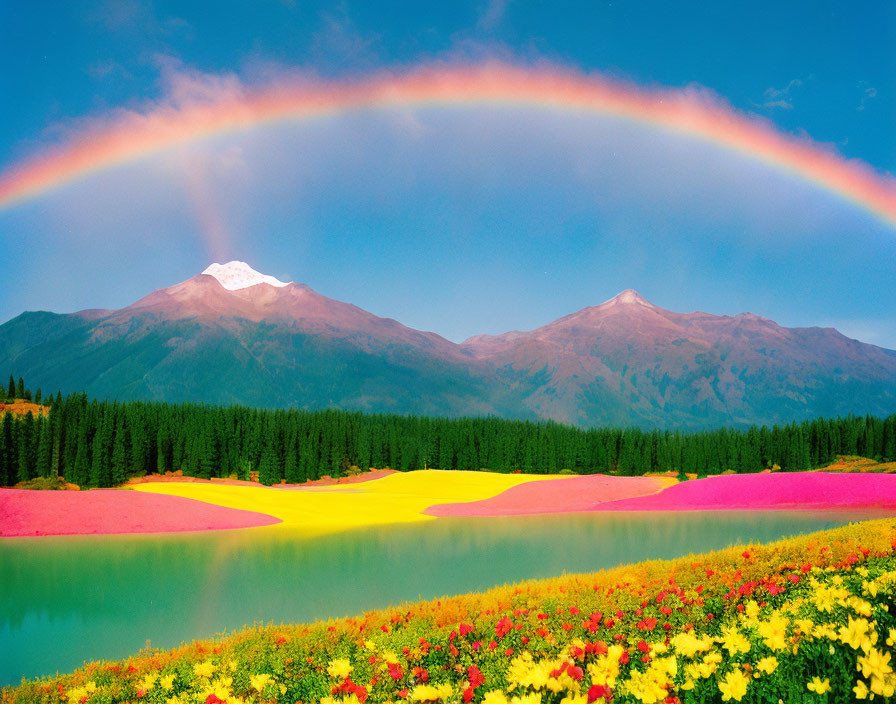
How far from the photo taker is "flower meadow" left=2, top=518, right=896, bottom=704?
386 cm

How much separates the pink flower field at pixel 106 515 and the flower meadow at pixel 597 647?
22818 mm

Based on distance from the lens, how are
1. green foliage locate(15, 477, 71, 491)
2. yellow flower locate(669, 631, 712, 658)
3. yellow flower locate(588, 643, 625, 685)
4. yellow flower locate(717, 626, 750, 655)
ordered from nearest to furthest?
yellow flower locate(588, 643, 625, 685) → yellow flower locate(669, 631, 712, 658) → yellow flower locate(717, 626, 750, 655) → green foliage locate(15, 477, 71, 491)

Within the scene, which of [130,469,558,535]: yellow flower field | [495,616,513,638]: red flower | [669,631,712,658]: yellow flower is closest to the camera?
[669,631,712,658]: yellow flower

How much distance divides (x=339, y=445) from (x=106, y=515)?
5556 cm

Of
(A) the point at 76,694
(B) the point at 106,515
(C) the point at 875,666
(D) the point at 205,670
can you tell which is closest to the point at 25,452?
(B) the point at 106,515

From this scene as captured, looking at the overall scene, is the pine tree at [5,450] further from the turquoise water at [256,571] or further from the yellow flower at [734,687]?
the yellow flower at [734,687]

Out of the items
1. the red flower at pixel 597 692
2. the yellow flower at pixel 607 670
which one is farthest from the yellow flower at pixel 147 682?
the red flower at pixel 597 692

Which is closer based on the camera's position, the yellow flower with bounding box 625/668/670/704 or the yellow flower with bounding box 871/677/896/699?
the yellow flower with bounding box 871/677/896/699

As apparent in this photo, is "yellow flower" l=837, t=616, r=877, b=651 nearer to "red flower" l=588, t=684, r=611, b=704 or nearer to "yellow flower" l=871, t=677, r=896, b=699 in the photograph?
"yellow flower" l=871, t=677, r=896, b=699

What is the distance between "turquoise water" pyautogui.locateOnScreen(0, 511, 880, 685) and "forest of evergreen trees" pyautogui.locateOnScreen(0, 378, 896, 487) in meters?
41.2

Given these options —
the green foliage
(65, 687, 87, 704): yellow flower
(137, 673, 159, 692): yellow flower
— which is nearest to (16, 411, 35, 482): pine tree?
the green foliage

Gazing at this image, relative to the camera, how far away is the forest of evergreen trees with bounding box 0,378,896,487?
201 feet

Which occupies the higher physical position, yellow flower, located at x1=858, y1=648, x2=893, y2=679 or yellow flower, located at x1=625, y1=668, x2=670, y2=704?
yellow flower, located at x1=858, y1=648, x2=893, y2=679

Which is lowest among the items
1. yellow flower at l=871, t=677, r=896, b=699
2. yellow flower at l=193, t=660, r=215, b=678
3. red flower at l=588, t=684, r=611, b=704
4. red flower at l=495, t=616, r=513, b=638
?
yellow flower at l=193, t=660, r=215, b=678
